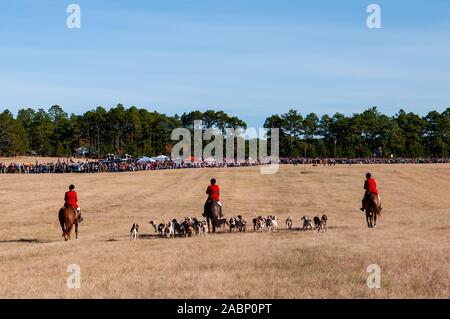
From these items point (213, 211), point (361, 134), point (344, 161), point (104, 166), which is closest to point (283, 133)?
point (361, 134)

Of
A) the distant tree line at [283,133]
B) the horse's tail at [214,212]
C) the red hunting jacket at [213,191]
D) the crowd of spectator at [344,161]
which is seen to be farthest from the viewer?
the distant tree line at [283,133]

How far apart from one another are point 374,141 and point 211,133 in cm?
5499

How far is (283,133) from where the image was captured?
634 feet

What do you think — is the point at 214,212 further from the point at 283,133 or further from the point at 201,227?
the point at 283,133

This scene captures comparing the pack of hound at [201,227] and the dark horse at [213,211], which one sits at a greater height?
the dark horse at [213,211]

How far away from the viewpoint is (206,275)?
14.7 metres

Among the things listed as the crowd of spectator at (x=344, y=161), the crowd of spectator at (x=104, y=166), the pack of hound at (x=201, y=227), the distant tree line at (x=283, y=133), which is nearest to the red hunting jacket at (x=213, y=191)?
the pack of hound at (x=201, y=227)

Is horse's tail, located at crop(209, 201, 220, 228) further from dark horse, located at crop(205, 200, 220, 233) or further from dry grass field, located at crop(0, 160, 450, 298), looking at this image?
dry grass field, located at crop(0, 160, 450, 298)

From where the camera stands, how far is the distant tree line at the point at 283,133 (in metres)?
176

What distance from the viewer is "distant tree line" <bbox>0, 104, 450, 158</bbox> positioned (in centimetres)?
17588

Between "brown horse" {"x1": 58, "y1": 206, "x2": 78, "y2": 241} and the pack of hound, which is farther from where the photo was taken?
the pack of hound

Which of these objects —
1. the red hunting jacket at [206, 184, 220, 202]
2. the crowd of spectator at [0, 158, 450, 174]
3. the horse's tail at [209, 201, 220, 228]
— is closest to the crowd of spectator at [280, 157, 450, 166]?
the crowd of spectator at [0, 158, 450, 174]

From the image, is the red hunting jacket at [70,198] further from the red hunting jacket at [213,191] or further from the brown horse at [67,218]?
the red hunting jacket at [213,191]
